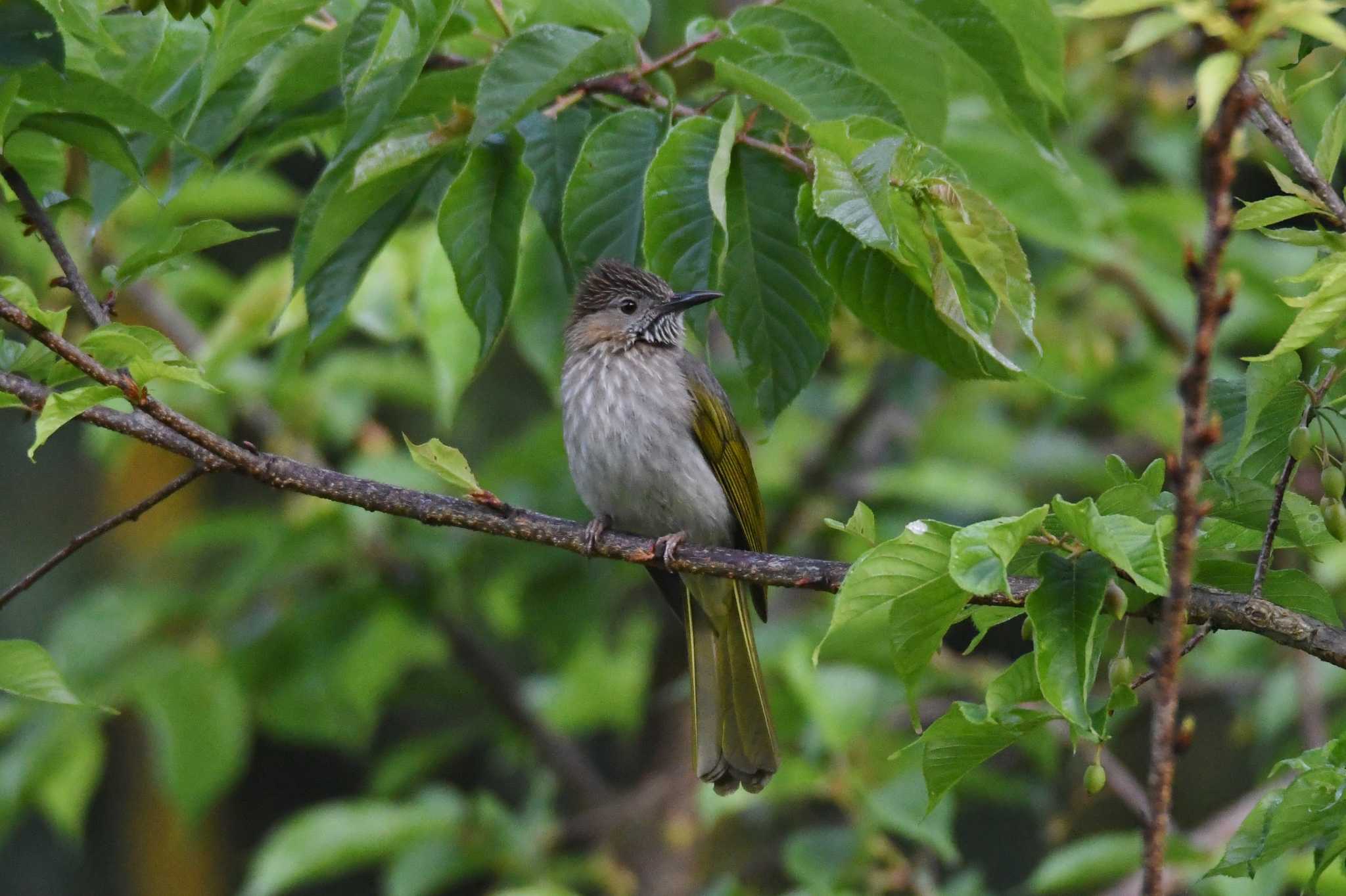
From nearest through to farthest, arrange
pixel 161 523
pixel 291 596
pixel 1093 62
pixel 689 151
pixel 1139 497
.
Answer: pixel 1139 497 → pixel 689 151 → pixel 291 596 → pixel 1093 62 → pixel 161 523

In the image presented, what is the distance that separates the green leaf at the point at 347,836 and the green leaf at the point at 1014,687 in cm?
324

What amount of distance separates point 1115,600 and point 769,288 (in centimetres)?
97

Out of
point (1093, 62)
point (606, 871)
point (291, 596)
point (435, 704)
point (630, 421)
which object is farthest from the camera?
point (435, 704)

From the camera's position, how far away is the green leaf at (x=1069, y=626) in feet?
6.07

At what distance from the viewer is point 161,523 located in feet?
25.8

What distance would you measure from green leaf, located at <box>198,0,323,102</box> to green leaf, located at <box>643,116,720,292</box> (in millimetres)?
660

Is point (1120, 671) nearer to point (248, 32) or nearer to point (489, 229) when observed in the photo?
point (489, 229)

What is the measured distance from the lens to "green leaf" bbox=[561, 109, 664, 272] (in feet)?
8.43

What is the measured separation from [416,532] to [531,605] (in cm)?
61

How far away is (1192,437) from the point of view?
1430 mm

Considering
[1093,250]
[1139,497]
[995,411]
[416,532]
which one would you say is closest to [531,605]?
[416,532]

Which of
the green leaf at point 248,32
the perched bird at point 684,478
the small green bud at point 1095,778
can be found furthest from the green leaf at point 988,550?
the perched bird at point 684,478

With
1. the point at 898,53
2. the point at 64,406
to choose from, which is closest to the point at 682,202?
the point at 898,53

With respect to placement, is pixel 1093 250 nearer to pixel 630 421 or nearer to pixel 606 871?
pixel 630 421
